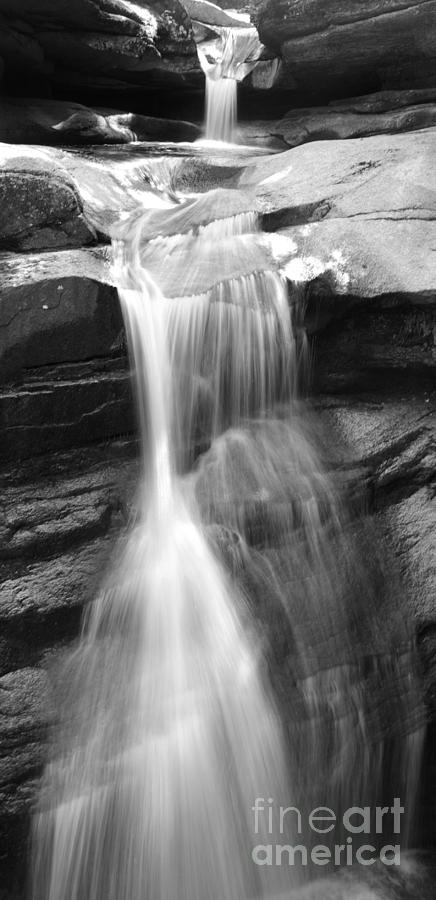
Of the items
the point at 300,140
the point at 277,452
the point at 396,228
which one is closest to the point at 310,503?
the point at 277,452

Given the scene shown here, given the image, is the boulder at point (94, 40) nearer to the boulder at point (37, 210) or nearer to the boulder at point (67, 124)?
the boulder at point (67, 124)

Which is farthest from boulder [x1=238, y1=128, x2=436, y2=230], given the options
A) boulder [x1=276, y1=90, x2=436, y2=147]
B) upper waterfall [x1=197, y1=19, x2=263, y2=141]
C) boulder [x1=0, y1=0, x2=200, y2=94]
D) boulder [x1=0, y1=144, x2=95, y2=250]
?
upper waterfall [x1=197, y1=19, x2=263, y2=141]

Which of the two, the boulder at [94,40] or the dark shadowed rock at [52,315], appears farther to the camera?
the boulder at [94,40]

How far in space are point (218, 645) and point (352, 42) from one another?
7.40 meters

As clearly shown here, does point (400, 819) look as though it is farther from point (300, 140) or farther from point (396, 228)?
point (300, 140)

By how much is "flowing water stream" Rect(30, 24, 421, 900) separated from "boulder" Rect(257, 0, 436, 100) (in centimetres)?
470

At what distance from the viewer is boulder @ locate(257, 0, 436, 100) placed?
8.08 meters

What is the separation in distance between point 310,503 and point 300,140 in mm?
6412

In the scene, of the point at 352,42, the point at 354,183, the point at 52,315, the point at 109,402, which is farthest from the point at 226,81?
the point at 109,402

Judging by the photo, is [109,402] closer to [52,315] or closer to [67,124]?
[52,315]

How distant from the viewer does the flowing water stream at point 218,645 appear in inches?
135

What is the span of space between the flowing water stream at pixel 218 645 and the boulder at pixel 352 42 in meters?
4.70

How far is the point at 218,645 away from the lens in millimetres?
3826

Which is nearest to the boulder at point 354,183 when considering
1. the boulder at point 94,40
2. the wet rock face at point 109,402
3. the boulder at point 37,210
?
the wet rock face at point 109,402
